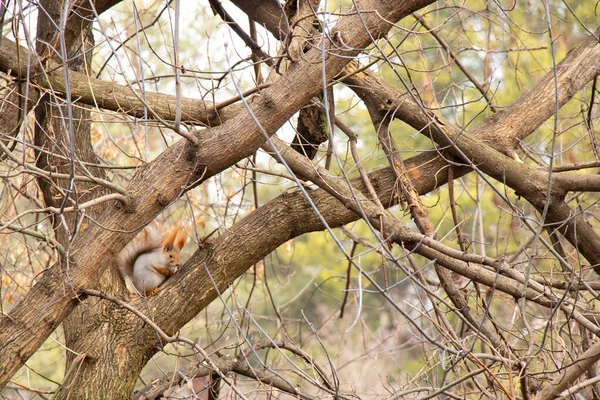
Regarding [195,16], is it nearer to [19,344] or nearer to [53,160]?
[53,160]

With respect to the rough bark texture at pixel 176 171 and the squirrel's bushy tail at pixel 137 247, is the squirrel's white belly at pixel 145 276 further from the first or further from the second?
the rough bark texture at pixel 176 171

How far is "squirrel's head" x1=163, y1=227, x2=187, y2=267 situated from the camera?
374cm

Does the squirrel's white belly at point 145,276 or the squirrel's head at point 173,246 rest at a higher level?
the squirrel's head at point 173,246

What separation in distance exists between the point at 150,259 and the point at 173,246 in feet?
0.82

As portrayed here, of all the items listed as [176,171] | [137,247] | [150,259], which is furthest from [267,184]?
[137,247]

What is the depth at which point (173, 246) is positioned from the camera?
387cm

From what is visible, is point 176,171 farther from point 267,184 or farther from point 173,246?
point 173,246

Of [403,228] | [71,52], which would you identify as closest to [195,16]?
[71,52]

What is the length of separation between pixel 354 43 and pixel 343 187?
67cm

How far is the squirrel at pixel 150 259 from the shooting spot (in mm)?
3582

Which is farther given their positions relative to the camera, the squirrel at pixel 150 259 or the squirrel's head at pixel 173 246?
the squirrel's head at pixel 173 246

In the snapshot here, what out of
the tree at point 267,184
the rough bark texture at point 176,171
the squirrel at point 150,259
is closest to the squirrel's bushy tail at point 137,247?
the squirrel at point 150,259

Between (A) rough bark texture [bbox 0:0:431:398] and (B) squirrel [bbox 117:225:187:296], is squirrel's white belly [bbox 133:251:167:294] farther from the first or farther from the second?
(A) rough bark texture [bbox 0:0:431:398]

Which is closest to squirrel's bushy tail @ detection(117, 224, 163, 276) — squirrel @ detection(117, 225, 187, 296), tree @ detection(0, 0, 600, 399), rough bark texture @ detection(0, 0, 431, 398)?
squirrel @ detection(117, 225, 187, 296)
